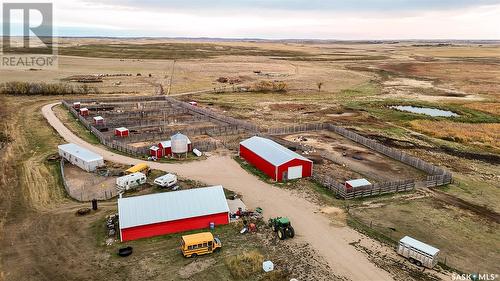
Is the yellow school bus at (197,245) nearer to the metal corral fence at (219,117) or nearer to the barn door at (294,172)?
the barn door at (294,172)

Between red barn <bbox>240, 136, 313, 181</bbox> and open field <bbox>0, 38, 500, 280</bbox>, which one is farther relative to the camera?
red barn <bbox>240, 136, 313, 181</bbox>

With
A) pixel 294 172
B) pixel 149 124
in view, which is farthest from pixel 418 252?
pixel 149 124

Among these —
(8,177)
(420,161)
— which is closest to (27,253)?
(8,177)

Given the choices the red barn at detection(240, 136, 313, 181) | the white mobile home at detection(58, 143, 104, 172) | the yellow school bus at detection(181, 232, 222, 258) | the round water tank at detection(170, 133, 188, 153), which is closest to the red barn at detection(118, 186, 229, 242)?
the yellow school bus at detection(181, 232, 222, 258)

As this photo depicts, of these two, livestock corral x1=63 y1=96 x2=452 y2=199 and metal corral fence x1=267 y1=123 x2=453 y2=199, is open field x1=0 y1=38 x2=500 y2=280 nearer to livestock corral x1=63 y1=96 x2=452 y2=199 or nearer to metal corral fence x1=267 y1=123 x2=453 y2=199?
livestock corral x1=63 y1=96 x2=452 y2=199

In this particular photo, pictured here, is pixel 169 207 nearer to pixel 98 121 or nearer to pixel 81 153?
pixel 81 153

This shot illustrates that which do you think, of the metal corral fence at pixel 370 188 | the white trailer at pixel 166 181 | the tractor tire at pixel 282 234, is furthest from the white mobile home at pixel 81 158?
the metal corral fence at pixel 370 188

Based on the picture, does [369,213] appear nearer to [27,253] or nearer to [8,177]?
[27,253]
